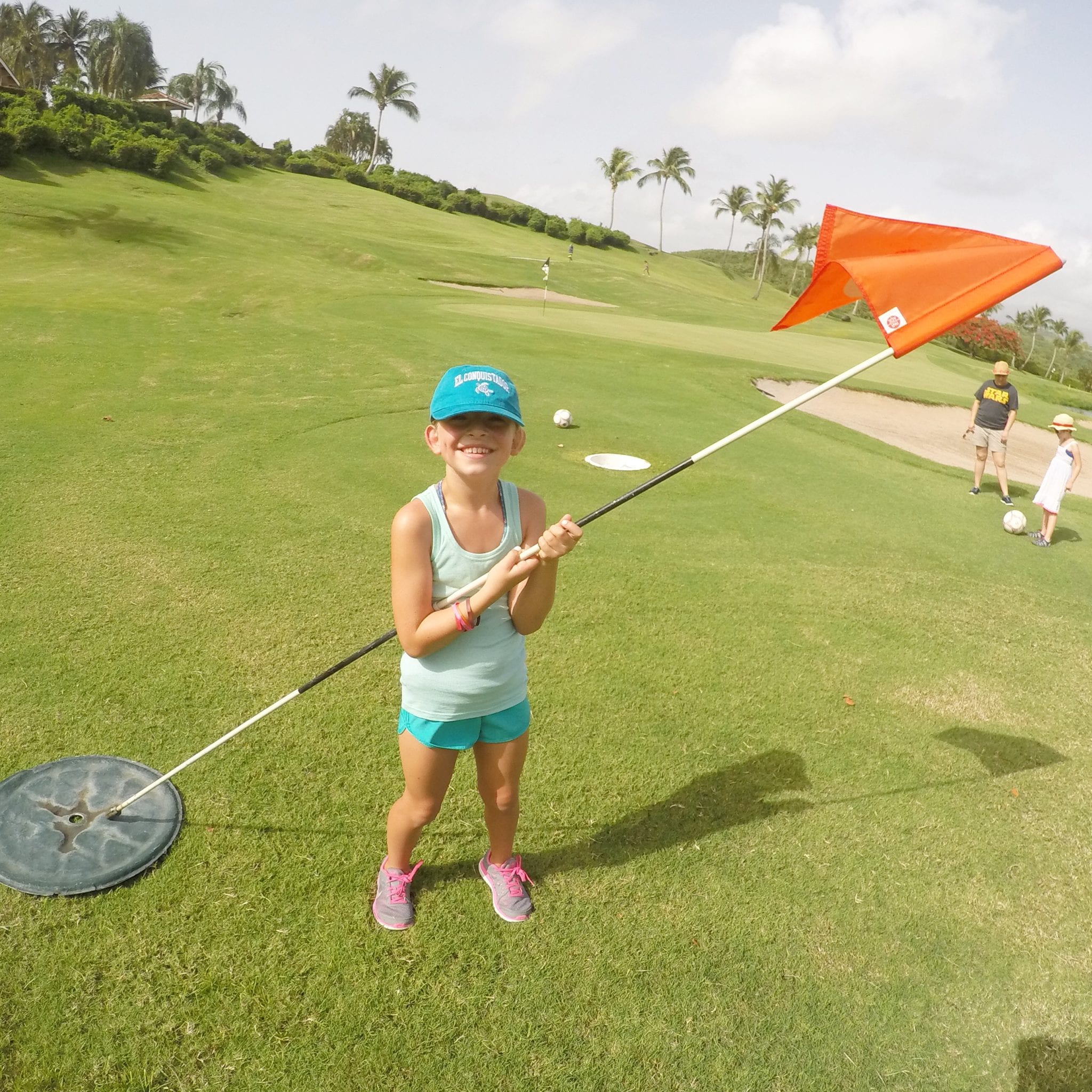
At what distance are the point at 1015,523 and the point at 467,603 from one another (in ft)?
28.3

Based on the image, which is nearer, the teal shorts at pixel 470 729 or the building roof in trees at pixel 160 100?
the teal shorts at pixel 470 729

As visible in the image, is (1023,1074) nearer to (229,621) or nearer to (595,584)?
(595,584)

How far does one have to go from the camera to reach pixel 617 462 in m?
9.56

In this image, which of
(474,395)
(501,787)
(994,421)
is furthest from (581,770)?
(994,421)

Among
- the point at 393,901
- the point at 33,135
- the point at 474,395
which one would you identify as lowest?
the point at 393,901

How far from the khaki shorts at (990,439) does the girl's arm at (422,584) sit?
401 inches

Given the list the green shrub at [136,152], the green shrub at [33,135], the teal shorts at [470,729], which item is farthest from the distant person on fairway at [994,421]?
the green shrub at [136,152]

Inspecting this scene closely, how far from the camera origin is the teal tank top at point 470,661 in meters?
2.95

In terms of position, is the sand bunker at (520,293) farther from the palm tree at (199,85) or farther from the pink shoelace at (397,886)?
the palm tree at (199,85)

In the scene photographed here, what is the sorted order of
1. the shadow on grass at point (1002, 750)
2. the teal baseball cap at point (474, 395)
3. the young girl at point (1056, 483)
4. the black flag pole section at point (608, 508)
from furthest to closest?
the young girl at point (1056, 483), the shadow on grass at point (1002, 750), the black flag pole section at point (608, 508), the teal baseball cap at point (474, 395)

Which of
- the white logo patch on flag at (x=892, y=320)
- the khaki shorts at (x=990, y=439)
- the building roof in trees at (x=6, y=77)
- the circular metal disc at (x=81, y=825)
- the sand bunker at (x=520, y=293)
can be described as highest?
the building roof in trees at (x=6, y=77)

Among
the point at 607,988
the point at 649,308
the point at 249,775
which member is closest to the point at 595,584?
the point at 249,775

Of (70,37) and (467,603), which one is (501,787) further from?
(70,37)

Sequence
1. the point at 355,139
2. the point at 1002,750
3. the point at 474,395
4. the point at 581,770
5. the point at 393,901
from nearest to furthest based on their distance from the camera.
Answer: the point at 474,395 < the point at 393,901 < the point at 581,770 < the point at 1002,750 < the point at 355,139
